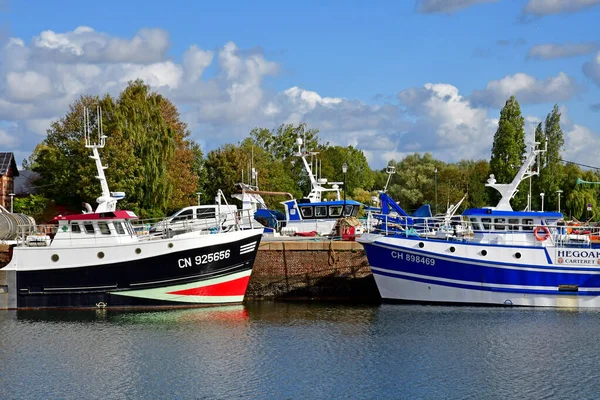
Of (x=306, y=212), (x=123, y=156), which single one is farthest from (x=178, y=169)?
(x=306, y=212)

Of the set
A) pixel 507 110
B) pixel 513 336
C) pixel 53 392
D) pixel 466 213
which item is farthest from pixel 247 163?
pixel 53 392

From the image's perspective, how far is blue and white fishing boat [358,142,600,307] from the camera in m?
36.7

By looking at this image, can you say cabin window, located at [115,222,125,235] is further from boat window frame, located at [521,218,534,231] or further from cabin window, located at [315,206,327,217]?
boat window frame, located at [521,218,534,231]

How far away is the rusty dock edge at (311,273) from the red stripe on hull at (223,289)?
6.28 ft

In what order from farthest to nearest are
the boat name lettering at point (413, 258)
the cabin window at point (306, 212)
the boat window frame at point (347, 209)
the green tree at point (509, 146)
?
the green tree at point (509, 146) < the cabin window at point (306, 212) < the boat window frame at point (347, 209) < the boat name lettering at point (413, 258)

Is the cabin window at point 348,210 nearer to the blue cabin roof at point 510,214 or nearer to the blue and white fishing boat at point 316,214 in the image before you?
the blue and white fishing boat at point 316,214

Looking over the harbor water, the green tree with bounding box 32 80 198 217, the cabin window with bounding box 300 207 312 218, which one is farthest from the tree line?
the harbor water

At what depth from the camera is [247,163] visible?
84.8 meters

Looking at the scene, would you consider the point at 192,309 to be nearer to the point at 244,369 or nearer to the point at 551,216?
the point at 244,369

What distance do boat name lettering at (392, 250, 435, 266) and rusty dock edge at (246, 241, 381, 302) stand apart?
2.62m

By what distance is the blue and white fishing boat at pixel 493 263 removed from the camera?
36719mm

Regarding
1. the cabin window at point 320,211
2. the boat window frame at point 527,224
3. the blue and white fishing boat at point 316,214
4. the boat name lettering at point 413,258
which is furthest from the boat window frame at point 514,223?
the cabin window at point 320,211

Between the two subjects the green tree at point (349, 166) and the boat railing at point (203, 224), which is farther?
the green tree at point (349, 166)

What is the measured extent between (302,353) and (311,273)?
10.7 metres
